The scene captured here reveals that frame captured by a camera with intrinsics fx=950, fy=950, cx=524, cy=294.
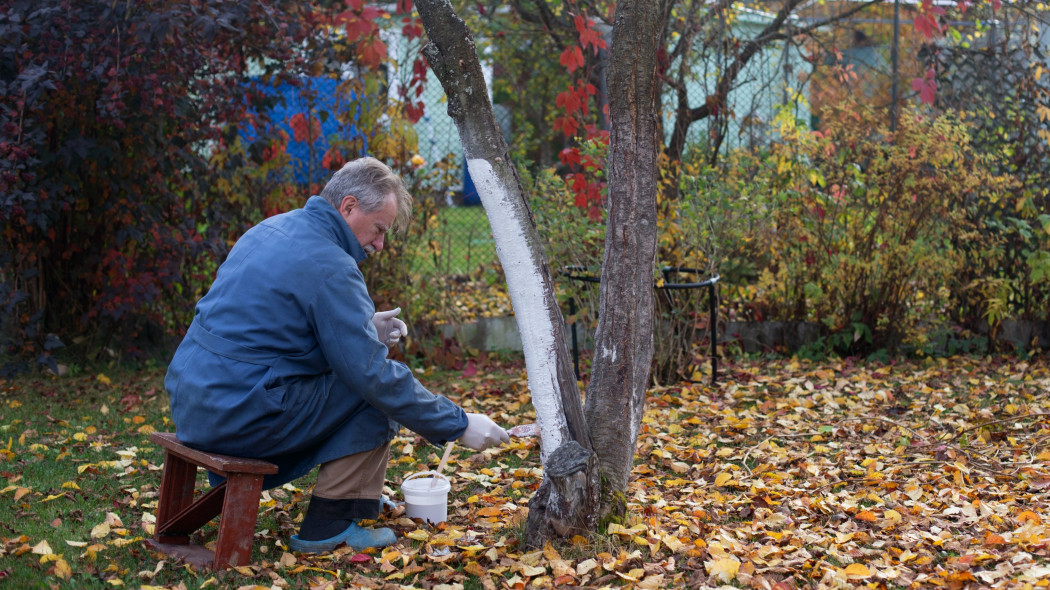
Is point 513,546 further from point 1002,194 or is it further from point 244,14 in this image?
point 1002,194

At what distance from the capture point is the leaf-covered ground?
2.86 m

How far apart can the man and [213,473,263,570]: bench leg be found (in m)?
0.12

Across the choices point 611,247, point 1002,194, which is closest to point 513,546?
point 611,247

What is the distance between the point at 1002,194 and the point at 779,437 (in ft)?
9.51

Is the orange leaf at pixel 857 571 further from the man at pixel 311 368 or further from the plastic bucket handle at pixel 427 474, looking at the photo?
the plastic bucket handle at pixel 427 474

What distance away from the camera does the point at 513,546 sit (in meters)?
3.09

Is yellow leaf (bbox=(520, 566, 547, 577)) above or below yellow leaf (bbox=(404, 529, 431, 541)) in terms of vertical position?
above

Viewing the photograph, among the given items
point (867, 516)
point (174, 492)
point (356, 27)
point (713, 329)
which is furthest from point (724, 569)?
point (356, 27)

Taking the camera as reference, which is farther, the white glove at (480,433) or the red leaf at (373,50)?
the red leaf at (373,50)

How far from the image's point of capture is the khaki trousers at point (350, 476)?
3088 mm

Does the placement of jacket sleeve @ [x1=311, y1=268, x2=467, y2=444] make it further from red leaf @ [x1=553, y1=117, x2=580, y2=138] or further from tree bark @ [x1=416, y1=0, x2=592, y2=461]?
red leaf @ [x1=553, y1=117, x2=580, y2=138]

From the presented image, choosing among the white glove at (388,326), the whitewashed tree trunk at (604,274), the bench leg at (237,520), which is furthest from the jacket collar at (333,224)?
the bench leg at (237,520)

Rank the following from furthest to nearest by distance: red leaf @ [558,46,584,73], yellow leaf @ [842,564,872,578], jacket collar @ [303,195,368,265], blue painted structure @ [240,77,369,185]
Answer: blue painted structure @ [240,77,369,185]
red leaf @ [558,46,584,73]
jacket collar @ [303,195,368,265]
yellow leaf @ [842,564,872,578]

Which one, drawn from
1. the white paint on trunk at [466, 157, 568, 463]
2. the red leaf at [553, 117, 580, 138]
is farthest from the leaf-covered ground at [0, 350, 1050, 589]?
the red leaf at [553, 117, 580, 138]
